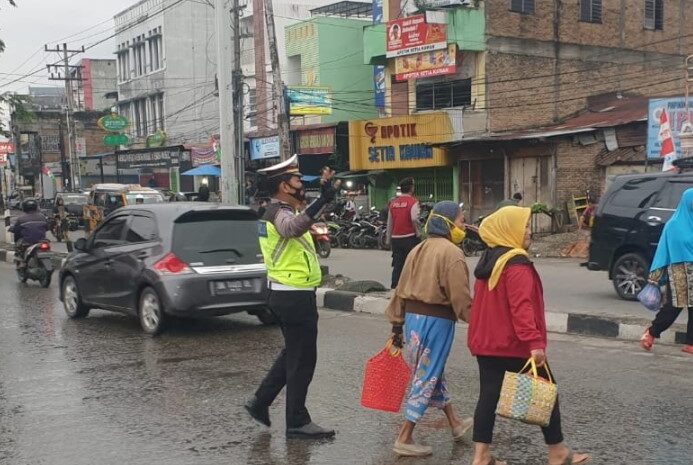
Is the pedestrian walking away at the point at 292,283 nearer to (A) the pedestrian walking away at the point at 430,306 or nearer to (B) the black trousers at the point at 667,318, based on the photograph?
(A) the pedestrian walking away at the point at 430,306

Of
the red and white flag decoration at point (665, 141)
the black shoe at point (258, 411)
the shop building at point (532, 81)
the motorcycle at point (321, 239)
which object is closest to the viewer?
the black shoe at point (258, 411)

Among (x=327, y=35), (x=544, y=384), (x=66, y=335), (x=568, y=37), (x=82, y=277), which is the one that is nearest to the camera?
(x=544, y=384)

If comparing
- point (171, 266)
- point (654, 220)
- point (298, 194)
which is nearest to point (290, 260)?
point (298, 194)

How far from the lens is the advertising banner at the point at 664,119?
1780cm

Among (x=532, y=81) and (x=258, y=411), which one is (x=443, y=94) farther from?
(x=258, y=411)

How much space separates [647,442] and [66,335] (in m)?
7.10

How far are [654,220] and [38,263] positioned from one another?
11.0m

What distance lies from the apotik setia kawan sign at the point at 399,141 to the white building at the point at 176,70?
64.6 feet

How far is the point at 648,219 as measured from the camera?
11.1 meters

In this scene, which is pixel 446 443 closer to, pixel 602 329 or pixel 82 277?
pixel 602 329

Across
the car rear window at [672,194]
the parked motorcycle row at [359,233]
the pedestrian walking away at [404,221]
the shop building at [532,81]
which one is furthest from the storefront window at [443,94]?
the pedestrian walking away at [404,221]

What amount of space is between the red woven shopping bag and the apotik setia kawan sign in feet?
72.0

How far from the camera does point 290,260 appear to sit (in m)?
5.04

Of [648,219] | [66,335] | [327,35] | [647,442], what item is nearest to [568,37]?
[327,35]
